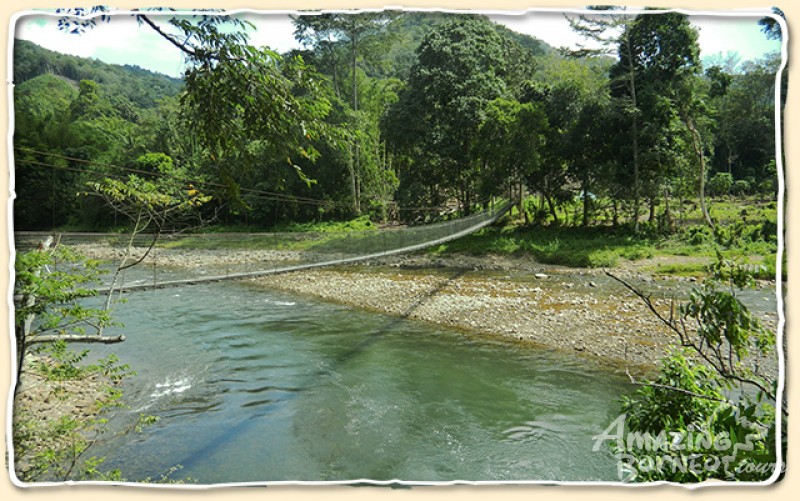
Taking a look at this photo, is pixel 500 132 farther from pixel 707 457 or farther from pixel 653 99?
pixel 707 457

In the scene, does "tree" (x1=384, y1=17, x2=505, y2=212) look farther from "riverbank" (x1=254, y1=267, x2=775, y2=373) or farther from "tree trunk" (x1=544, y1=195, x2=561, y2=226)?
"riverbank" (x1=254, y1=267, x2=775, y2=373)

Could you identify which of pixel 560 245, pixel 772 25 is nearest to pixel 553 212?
pixel 560 245

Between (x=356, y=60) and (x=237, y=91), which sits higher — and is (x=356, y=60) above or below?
above

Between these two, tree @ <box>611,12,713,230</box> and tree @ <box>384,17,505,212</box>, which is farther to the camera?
tree @ <box>384,17,505,212</box>

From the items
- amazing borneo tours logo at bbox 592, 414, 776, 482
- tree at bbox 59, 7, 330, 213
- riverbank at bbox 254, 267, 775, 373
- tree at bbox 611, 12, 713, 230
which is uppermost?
tree at bbox 611, 12, 713, 230

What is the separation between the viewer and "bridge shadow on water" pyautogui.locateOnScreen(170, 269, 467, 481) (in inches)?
104

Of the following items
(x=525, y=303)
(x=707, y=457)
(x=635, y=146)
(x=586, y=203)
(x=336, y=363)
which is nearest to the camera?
(x=707, y=457)

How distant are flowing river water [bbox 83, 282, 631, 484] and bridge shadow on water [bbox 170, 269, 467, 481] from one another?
14 mm

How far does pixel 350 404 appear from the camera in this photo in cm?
333

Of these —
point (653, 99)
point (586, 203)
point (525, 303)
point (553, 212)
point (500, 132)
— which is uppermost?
point (653, 99)

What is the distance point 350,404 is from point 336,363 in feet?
2.98

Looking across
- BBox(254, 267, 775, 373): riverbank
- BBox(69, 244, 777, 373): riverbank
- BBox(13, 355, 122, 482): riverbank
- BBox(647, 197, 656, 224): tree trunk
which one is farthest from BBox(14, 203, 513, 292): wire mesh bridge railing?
BBox(647, 197, 656, 224): tree trunk

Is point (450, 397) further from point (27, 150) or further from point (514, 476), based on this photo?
point (27, 150)

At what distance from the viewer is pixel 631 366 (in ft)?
13.0
